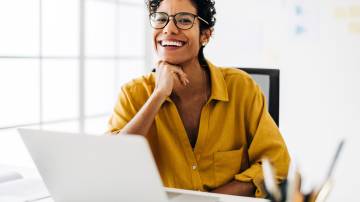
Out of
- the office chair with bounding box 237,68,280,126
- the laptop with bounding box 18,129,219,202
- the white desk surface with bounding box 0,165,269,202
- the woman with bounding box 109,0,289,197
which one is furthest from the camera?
the office chair with bounding box 237,68,280,126

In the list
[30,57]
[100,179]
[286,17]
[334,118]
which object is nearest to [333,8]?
[286,17]

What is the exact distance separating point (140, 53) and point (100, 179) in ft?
11.6

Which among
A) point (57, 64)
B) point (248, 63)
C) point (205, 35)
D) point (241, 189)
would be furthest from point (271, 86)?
point (57, 64)

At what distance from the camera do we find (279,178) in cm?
153

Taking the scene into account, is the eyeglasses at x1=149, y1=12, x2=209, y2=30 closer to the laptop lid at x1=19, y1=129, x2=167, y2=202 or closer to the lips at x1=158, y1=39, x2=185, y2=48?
the lips at x1=158, y1=39, x2=185, y2=48

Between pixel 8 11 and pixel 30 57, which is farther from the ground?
pixel 8 11

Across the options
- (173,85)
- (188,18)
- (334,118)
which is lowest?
(334,118)

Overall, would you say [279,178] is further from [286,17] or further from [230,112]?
[286,17]

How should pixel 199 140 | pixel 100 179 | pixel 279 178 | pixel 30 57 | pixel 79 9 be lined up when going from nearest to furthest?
pixel 100 179 < pixel 279 178 < pixel 199 140 < pixel 30 57 < pixel 79 9

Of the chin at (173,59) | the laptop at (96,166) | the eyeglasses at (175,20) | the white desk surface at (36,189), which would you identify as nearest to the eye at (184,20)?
the eyeglasses at (175,20)

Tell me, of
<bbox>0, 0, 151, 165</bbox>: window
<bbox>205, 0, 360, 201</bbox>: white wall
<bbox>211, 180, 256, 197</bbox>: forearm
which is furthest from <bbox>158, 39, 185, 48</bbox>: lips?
<bbox>205, 0, 360, 201</bbox>: white wall

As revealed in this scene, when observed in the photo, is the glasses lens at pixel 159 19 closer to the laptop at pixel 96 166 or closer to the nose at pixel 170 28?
the nose at pixel 170 28

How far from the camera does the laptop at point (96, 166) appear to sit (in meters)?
0.87

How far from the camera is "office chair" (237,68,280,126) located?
205cm
